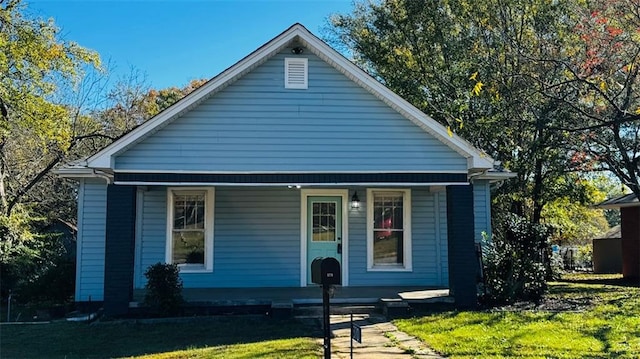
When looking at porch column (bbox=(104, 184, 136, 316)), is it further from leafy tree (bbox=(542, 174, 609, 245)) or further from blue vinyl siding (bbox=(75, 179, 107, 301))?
leafy tree (bbox=(542, 174, 609, 245))

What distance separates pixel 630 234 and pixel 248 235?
14.1m

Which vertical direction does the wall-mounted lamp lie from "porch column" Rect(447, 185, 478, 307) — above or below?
above

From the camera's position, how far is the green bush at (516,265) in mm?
10805

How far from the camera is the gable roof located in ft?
32.8

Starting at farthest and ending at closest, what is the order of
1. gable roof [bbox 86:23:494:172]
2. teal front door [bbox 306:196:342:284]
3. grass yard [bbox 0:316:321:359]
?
1. teal front door [bbox 306:196:342:284]
2. gable roof [bbox 86:23:494:172]
3. grass yard [bbox 0:316:321:359]

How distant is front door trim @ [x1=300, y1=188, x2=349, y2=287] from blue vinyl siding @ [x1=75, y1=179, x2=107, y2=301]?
171 inches

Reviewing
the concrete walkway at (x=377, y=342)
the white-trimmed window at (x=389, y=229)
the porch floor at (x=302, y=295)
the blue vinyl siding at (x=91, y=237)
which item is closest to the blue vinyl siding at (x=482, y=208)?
the white-trimmed window at (x=389, y=229)

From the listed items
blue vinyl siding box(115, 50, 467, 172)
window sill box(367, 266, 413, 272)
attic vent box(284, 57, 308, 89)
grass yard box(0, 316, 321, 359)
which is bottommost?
grass yard box(0, 316, 321, 359)

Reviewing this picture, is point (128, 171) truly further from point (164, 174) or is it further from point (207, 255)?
point (207, 255)

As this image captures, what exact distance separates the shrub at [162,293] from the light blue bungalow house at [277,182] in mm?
424

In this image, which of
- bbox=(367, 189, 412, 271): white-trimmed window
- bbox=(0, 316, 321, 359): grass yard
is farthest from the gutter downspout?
bbox=(367, 189, 412, 271): white-trimmed window

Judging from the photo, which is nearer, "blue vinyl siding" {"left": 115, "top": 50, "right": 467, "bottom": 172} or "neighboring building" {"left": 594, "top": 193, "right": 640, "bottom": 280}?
"blue vinyl siding" {"left": 115, "top": 50, "right": 467, "bottom": 172}

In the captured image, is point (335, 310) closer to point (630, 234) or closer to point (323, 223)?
point (323, 223)

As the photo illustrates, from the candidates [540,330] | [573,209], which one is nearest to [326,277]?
[540,330]
